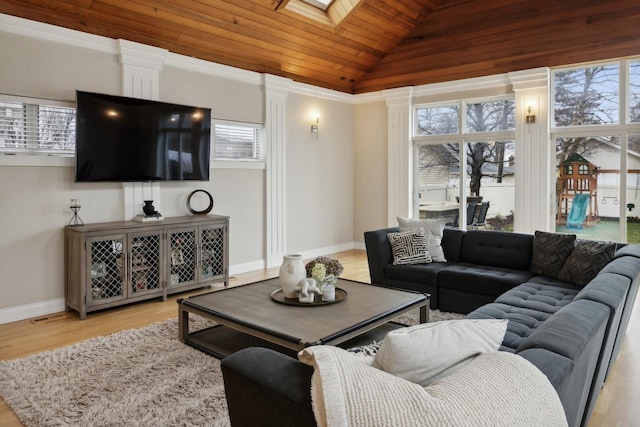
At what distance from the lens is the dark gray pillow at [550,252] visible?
389 centimetres

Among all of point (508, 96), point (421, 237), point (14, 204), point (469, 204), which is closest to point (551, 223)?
point (469, 204)

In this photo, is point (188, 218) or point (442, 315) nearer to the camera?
point (442, 315)

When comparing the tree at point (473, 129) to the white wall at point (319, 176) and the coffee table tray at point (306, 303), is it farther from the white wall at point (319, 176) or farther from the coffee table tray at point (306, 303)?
the coffee table tray at point (306, 303)

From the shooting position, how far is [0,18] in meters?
3.95

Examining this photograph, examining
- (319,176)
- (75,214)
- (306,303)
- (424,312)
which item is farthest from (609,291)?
(319,176)

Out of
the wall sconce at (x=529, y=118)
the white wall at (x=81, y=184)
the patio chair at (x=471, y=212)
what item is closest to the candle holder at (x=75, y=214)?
the white wall at (x=81, y=184)

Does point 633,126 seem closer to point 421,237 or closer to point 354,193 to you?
point 421,237

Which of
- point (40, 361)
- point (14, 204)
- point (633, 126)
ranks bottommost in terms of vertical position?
point (40, 361)

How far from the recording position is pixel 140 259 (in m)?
4.52

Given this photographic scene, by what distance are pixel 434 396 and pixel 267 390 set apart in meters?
0.47

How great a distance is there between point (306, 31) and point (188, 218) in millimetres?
2944

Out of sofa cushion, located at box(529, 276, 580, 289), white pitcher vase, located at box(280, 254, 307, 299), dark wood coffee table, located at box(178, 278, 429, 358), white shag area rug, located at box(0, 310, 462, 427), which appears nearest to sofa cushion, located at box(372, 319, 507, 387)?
dark wood coffee table, located at box(178, 278, 429, 358)

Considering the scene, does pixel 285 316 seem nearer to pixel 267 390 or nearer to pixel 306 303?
pixel 306 303

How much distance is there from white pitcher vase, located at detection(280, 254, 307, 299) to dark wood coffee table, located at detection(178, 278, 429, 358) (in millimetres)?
135
